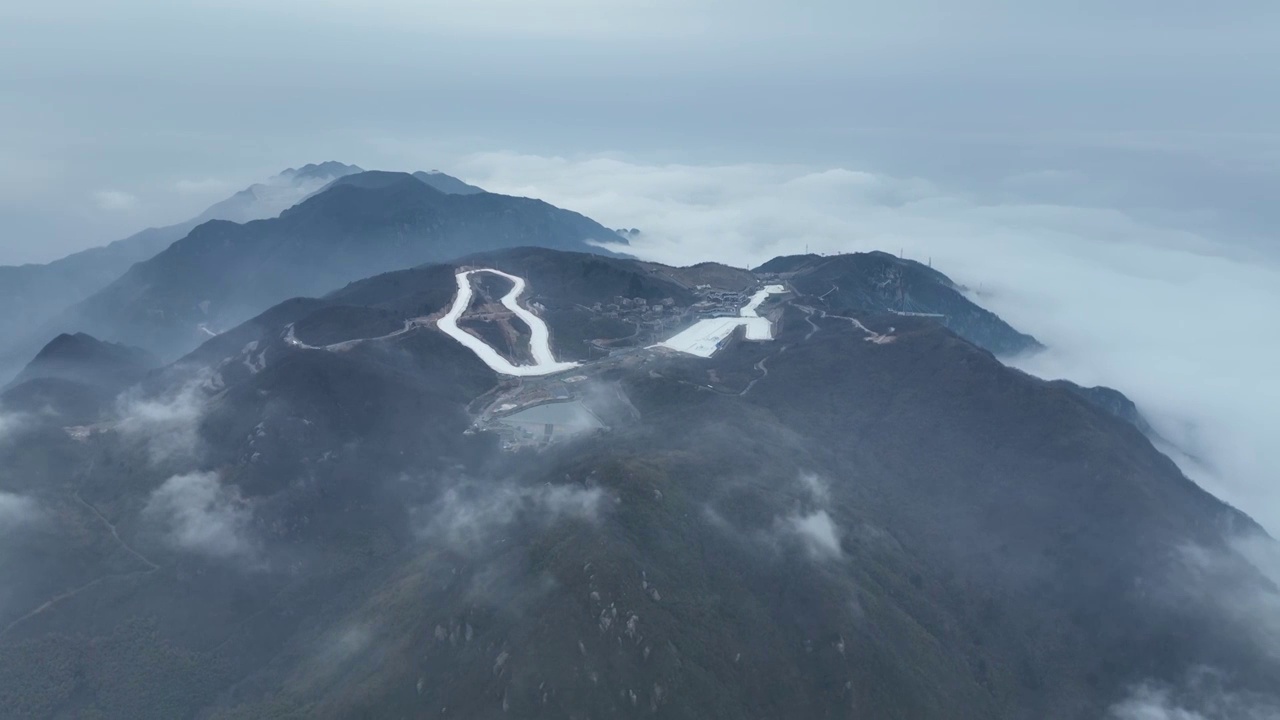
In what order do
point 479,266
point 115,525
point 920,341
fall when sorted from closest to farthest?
1. point 115,525
2. point 920,341
3. point 479,266

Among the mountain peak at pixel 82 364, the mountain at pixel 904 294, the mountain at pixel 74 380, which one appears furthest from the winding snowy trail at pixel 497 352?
the mountain at pixel 904 294

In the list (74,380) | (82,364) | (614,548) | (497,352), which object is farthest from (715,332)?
(82,364)

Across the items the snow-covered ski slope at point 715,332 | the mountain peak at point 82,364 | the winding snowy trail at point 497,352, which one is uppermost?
the snow-covered ski slope at point 715,332

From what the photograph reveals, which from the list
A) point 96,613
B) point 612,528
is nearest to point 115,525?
point 96,613

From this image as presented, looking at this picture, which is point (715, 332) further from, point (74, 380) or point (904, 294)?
point (74, 380)

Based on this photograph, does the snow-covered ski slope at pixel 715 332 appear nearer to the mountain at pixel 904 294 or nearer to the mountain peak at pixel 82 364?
the mountain at pixel 904 294

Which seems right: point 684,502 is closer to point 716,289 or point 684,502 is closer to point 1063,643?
point 1063,643
